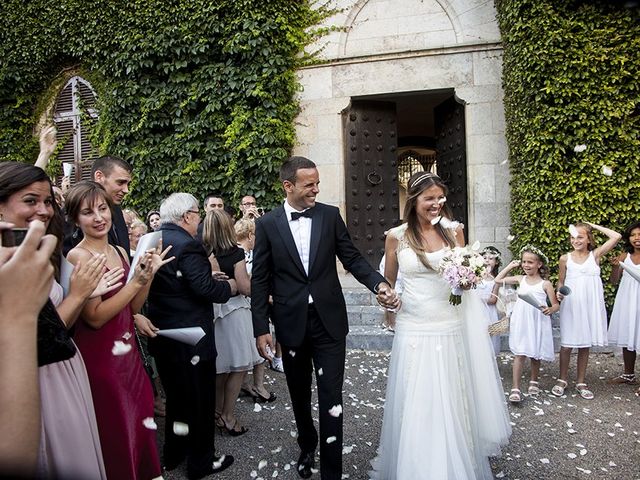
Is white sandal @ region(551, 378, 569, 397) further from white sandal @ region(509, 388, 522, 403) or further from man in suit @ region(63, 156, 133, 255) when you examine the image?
man in suit @ region(63, 156, 133, 255)

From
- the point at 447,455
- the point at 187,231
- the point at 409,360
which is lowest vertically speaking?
the point at 447,455

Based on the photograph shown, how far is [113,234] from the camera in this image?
4090 millimetres

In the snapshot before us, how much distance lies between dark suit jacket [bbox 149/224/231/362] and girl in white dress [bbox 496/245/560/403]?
3.51m

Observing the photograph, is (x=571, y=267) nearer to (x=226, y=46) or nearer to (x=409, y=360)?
(x=409, y=360)

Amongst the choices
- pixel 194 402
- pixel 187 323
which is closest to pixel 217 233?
pixel 187 323

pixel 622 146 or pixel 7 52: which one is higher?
pixel 7 52

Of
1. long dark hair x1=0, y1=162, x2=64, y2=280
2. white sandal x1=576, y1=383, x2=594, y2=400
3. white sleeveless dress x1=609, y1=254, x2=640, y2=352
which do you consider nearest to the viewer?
long dark hair x1=0, y1=162, x2=64, y2=280

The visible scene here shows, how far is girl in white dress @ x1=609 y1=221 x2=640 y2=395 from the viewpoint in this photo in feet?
18.9

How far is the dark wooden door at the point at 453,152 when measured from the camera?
977 cm

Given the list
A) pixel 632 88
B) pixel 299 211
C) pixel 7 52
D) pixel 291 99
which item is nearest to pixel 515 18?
pixel 632 88

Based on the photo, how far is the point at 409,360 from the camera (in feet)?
11.3

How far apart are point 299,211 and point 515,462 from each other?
106 inches

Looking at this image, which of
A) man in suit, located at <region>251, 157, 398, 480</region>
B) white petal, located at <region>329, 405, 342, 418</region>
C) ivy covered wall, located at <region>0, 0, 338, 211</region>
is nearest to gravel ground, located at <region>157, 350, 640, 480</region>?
man in suit, located at <region>251, 157, 398, 480</region>

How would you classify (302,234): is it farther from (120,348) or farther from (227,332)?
(227,332)
